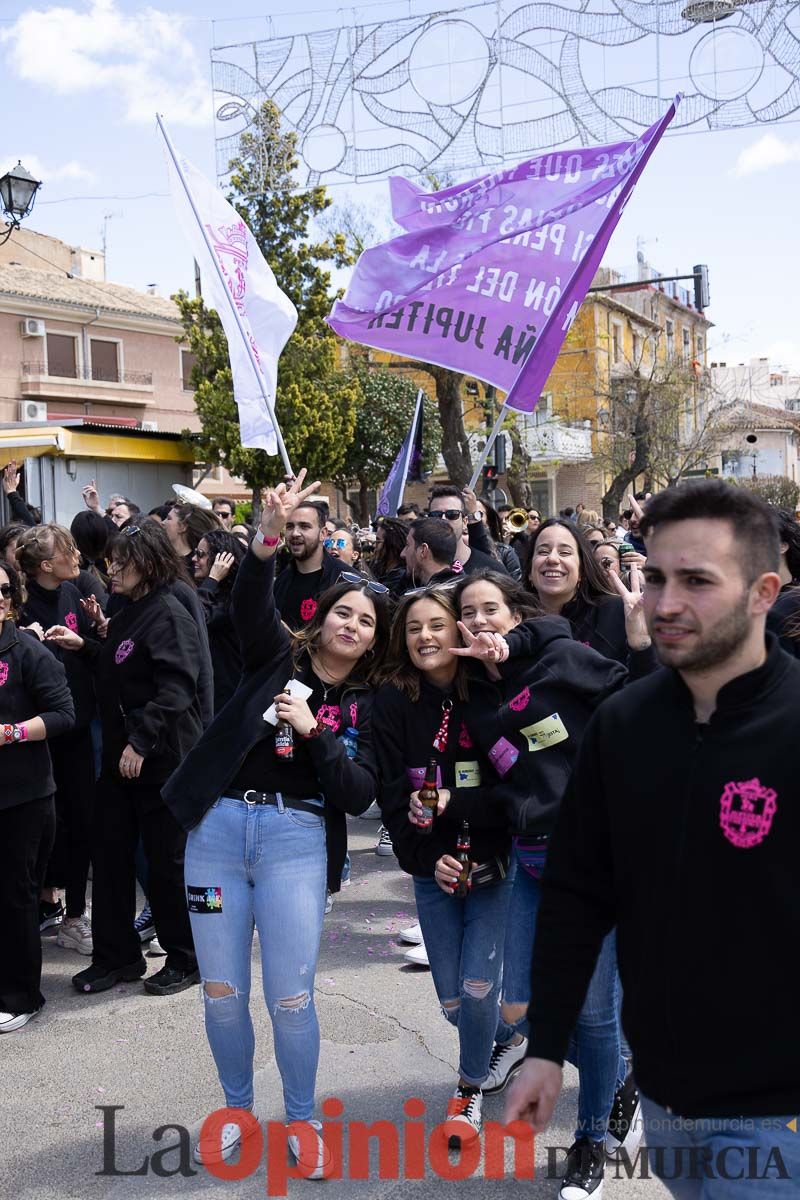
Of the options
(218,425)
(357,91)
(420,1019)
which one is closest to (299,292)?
(218,425)

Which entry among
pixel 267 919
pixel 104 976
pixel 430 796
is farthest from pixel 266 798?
pixel 104 976

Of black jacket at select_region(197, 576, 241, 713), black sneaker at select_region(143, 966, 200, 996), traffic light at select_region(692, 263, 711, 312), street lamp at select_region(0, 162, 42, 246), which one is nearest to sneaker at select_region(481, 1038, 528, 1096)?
black sneaker at select_region(143, 966, 200, 996)

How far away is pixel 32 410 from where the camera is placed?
3512 centimetres

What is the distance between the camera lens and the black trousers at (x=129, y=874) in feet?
17.6

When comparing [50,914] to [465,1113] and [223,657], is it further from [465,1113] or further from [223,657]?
[465,1113]

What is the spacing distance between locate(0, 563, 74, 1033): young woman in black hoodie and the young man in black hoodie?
3.21 metres

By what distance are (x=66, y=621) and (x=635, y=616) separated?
11.2 feet

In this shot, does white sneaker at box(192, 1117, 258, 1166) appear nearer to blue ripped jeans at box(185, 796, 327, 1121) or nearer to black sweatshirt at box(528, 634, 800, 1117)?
blue ripped jeans at box(185, 796, 327, 1121)

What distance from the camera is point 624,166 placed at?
22.5 feet

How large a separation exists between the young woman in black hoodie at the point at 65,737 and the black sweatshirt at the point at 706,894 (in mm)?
4342

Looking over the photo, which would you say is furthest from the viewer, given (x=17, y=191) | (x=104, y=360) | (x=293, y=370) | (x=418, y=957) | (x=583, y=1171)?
(x=104, y=360)

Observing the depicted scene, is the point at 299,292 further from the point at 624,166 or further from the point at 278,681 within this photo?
the point at 278,681

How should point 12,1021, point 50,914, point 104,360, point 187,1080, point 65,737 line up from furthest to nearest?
1. point 104,360
2. point 50,914
3. point 65,737
4. point 12,1021
5. point 187,1080

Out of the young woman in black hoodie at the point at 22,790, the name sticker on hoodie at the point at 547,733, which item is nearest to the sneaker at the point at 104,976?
the young woman in black hoodie at the point at 22,790
